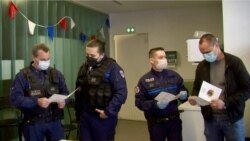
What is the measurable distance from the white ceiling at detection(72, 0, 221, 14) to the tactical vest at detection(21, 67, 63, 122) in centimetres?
293

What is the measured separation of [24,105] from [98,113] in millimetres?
649

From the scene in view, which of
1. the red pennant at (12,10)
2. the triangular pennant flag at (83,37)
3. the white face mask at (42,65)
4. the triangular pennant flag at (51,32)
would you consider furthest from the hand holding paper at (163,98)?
the triangular pennant flag at (83,37)

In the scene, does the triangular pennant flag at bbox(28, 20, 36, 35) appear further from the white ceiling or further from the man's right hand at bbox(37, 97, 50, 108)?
the man's right hand at bbox(37, 97, 50, 108)

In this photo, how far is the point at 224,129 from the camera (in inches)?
95.5

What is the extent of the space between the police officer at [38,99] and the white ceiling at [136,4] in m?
2.89

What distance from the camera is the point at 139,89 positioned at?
273cm

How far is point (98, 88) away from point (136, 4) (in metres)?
3.63

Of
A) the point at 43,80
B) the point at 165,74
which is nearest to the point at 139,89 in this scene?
the point at 165,74

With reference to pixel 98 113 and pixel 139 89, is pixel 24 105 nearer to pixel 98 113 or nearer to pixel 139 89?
pixel 98 113

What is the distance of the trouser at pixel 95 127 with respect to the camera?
102 inches

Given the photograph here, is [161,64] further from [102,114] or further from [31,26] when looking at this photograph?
[31,26]

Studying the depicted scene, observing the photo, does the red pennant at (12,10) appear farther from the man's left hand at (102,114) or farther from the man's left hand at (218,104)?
the man's left hand at (218,104)

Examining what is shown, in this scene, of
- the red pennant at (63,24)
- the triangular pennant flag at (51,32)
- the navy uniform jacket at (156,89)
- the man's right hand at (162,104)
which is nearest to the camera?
the man's right hand at (162,104)

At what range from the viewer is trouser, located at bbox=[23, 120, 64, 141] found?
8.70ft
